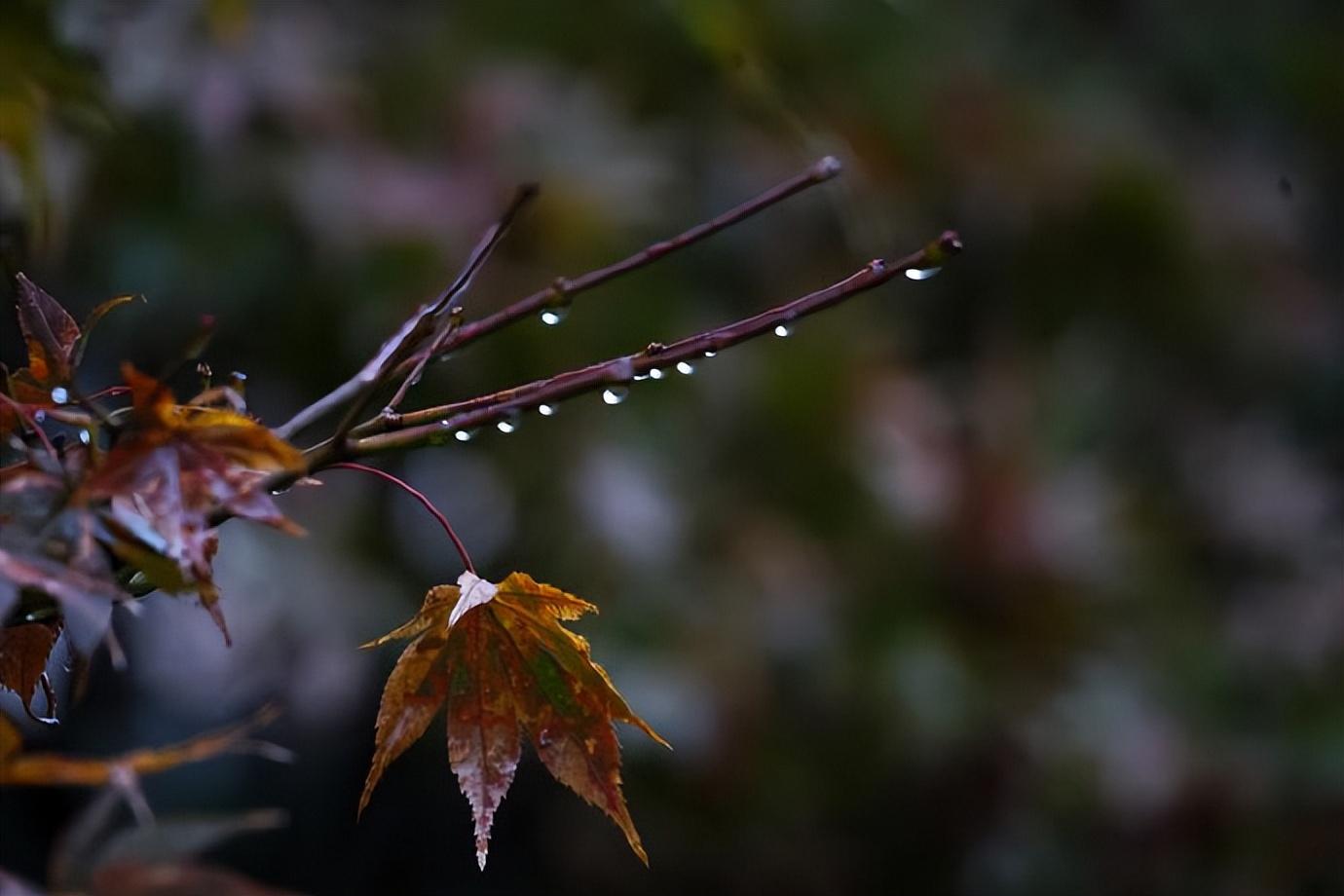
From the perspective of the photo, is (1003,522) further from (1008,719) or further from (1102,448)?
(1102,448)

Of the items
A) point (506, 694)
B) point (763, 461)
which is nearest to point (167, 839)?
point (506, 694)

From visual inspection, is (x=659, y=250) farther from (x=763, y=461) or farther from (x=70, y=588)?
(x=763, y=461)

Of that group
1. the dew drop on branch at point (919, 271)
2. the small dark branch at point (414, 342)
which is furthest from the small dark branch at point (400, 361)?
the dew drop on branch at point (919, 271)

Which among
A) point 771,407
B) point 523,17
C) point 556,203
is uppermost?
point 523,17

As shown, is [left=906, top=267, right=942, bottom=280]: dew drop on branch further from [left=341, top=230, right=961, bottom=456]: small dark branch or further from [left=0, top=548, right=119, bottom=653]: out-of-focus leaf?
[left=0, top=548, right=119, bottom=653]: out-of-focus leaf

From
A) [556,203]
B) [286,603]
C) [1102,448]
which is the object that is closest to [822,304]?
[286,603]

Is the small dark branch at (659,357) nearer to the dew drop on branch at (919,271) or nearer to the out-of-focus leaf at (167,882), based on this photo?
the dew drop on branch at (919,271)
